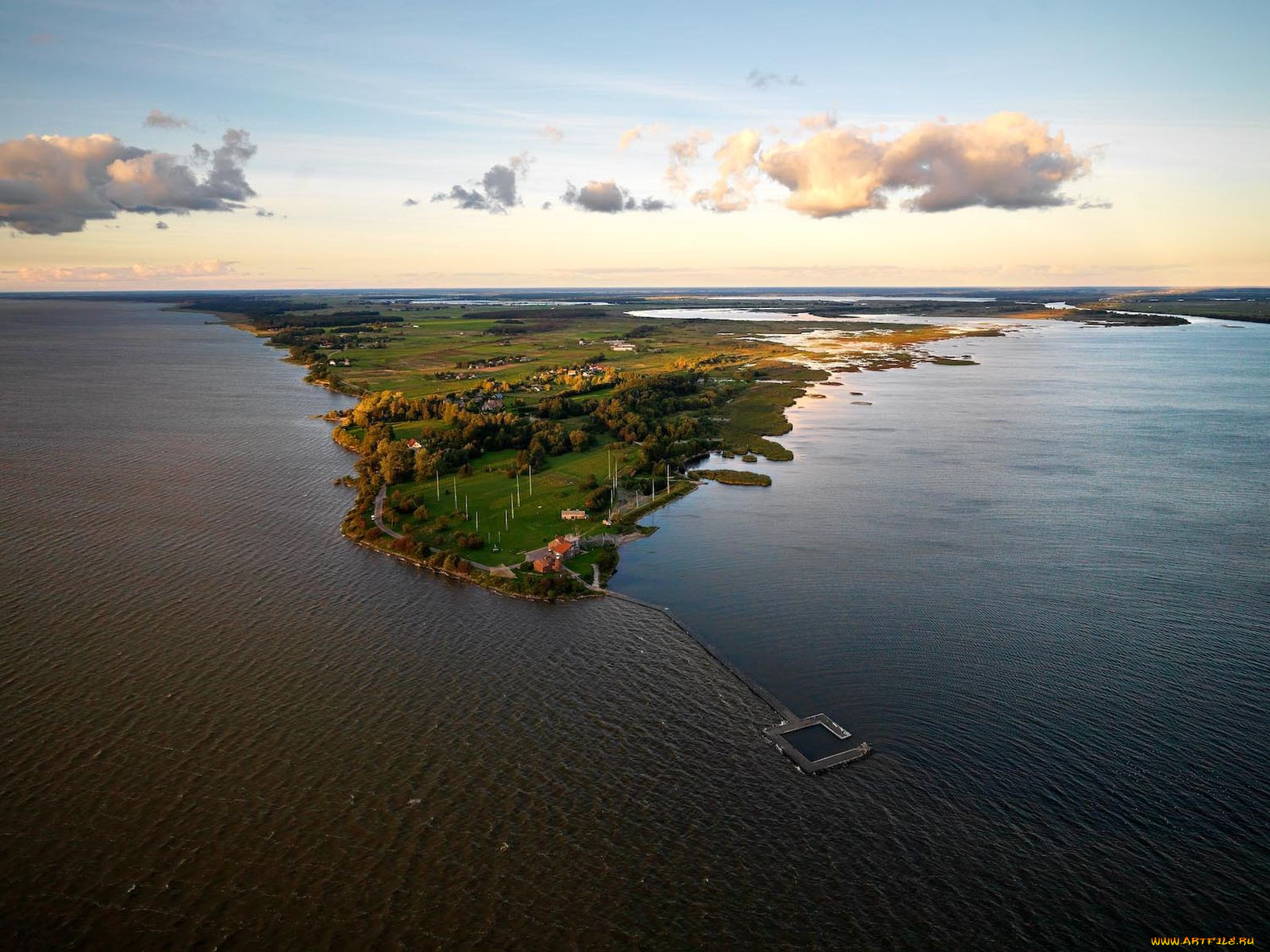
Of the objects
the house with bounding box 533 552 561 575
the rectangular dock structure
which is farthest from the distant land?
the rectangular dock structure

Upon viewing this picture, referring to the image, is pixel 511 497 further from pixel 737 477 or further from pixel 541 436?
pixel 737 477

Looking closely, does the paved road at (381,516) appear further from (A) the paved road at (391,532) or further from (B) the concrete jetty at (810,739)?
(B) the concrete jetty at (810,739)

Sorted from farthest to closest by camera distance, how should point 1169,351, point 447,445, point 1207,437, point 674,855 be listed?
point 1169,351, point 1207,437, point 447,445, point 674,855

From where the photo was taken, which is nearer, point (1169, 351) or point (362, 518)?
point (362, 518)

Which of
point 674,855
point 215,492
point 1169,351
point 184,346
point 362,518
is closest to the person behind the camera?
point 674,855

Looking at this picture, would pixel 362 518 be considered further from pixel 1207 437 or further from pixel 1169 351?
pixel 1169 351

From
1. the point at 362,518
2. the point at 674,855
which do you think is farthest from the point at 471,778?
the point at 362,518

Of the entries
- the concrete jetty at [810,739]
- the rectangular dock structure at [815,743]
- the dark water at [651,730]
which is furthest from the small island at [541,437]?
the rectangular dock structure at [815,743]
